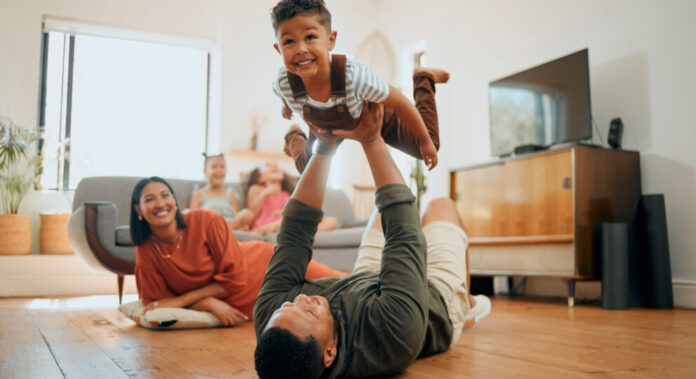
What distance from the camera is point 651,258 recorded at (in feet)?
10.1

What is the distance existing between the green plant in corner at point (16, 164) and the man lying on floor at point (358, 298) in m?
4.14

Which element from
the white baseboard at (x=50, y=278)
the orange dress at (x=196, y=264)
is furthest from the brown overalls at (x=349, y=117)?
the white baseboard at (x=50, y=278)

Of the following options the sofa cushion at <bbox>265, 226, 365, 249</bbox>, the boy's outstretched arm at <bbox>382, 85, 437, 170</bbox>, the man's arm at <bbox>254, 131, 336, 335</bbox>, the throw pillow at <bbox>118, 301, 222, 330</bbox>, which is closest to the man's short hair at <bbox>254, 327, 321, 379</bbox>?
the man's arm at <bbox>254, 131, 336, 335</bbox>

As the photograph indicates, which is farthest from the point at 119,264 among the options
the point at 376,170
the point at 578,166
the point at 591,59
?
the point at 591,59

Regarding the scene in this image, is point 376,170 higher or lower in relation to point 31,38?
lower

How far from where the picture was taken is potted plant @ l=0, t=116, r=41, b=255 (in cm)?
444

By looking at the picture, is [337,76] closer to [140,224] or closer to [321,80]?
[321,80]

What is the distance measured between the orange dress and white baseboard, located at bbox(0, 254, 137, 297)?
2.19 metres

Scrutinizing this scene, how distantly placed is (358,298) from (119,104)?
5384 millimetres

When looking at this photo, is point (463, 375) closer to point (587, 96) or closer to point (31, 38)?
point (587, 96)

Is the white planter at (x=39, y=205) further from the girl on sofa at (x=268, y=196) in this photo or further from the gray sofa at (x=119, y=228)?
the girl on sofa at (x=268, y=196)

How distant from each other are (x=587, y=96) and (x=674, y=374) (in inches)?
94.4

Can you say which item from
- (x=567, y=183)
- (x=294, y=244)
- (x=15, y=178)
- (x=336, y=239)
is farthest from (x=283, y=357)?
(x=15, y=178)

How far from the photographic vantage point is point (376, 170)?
147cm
